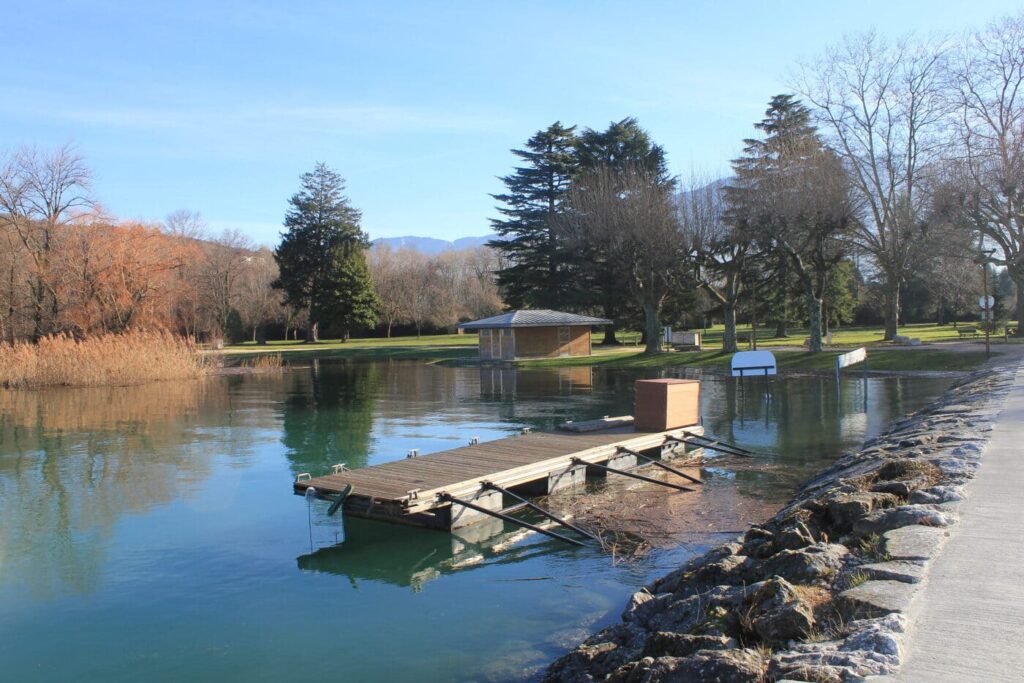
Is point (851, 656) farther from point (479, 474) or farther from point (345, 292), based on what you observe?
point (345, 292)

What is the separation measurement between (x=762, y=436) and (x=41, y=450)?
1724cm

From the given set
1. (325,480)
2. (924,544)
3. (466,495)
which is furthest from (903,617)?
(325,480)

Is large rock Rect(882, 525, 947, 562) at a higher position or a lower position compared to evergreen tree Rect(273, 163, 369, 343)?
lower

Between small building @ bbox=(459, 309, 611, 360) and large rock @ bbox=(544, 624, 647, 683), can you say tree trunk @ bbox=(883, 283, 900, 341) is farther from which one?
large rock @ bbox=(544, 624, 647, 683)

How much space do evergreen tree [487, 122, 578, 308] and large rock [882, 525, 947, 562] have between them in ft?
166

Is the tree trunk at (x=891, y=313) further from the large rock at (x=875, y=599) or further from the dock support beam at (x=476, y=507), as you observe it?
the large rock at (x=875, y=599)

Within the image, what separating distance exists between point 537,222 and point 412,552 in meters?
49.6

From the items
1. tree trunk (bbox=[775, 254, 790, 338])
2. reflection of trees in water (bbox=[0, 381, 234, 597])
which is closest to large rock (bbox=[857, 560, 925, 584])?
reflection of trees in water (bbox=[0, 381, 234, 597])

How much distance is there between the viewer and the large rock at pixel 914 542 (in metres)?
6.45

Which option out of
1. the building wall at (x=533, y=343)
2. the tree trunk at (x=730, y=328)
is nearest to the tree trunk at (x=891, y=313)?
the tree trunk at (x=730, y=328)

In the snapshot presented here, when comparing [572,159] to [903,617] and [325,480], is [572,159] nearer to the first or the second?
[325,480]

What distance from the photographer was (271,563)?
423 inches

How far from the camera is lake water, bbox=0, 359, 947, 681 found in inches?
309

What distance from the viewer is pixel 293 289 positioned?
7669 cm
